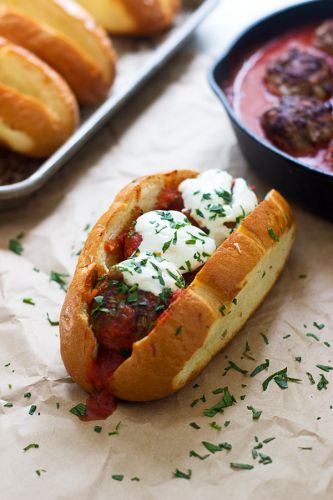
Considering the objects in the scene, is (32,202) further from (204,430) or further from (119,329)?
(204,430)

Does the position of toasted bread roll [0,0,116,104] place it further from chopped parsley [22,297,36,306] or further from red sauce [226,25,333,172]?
chopped parsley [22,297,36,306]

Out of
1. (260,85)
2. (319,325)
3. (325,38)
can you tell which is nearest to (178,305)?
(319,325)

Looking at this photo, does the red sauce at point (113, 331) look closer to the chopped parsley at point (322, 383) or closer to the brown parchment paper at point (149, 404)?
the brown parchment paper at point (149, 404)

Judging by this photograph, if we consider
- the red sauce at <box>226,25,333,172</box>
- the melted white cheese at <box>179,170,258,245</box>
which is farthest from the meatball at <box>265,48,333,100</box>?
the melted white cheese at <box>179,170,258,245</box>

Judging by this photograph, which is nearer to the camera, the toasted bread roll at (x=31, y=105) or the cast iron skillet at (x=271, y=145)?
the cast iron skillet at (x=271, y=145)

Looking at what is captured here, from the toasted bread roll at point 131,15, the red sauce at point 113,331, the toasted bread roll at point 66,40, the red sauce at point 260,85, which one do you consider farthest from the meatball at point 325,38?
the red sauce at point 113,331

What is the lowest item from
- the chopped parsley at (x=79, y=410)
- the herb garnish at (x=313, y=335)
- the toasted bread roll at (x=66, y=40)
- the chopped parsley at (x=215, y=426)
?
the chopped parsley at (x=79, y=410)

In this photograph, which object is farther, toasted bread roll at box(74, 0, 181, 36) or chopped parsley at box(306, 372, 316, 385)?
toasted bread roll at box(74, 0, 181, 36)
